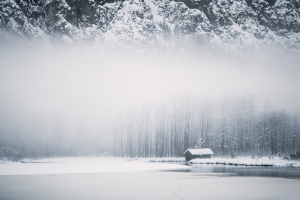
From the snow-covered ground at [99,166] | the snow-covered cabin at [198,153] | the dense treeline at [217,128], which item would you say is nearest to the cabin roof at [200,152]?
the snow-covered cabin at [198,153]

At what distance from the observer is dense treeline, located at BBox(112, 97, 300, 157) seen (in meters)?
110

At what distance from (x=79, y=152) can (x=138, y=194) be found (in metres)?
111

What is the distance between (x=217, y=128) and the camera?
384ft

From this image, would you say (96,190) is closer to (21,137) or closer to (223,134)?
(223,134)

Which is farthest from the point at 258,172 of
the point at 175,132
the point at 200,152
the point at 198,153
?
the point at 175,132

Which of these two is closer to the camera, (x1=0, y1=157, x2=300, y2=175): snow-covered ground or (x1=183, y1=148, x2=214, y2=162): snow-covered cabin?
(x1=0, y1=157, x2=300, y2=175): snow-covered ground

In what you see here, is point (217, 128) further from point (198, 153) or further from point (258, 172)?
point (258, 172)

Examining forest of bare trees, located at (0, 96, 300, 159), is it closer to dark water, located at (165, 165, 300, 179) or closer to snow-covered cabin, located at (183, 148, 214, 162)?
snow-covered cabin, located at (183, 148, 214, 162)

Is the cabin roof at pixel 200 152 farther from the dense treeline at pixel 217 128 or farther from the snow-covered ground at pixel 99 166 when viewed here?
the snow-covered ground at pixel 99 166

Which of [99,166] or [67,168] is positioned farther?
[99,166]

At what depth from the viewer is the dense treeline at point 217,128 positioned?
110 meters

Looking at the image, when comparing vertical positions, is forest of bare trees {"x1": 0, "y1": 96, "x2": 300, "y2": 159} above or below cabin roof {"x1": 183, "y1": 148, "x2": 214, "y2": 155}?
above

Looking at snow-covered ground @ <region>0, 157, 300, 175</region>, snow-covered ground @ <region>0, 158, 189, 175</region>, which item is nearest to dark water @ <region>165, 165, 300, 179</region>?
snow-covered ground @ <region>0, 157, 300, 175</region>

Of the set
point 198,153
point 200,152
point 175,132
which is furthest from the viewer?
point 175,132
